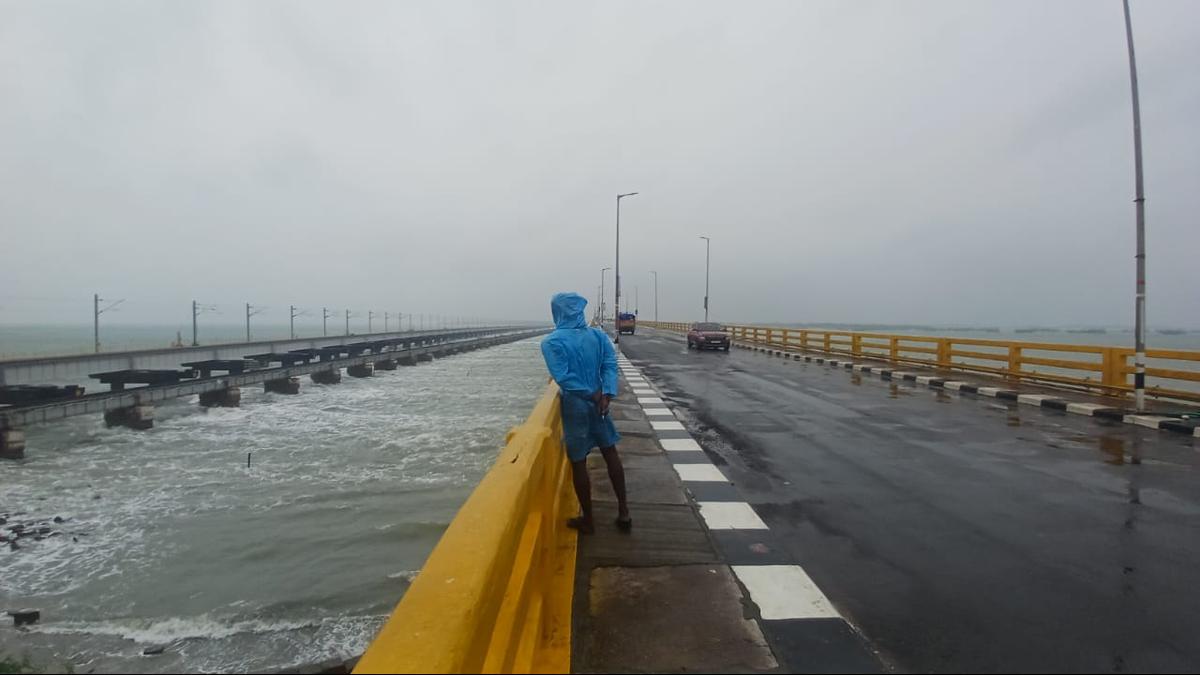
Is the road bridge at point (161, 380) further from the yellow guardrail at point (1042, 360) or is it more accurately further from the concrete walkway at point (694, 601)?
the yellow guardrail at point (1042, 360)

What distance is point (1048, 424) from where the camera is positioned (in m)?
9.63

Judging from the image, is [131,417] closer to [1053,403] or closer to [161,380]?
[161,380]

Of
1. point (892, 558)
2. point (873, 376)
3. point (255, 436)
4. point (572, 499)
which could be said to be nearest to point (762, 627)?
point (892, 558)

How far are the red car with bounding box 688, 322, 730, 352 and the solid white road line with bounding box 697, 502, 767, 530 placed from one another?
28.3 metres

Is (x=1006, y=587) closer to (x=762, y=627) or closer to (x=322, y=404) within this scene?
(x=762, y=627)

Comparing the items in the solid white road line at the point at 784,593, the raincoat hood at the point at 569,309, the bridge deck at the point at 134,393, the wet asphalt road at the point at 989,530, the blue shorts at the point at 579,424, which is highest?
the raincoat hood at the point at 569,309

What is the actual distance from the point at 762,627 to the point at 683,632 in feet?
1.41

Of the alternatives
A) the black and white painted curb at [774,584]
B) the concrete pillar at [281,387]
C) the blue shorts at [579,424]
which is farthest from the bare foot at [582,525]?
the concrete pillar at [281,387]

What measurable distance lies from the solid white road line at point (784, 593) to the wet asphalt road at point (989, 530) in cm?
12

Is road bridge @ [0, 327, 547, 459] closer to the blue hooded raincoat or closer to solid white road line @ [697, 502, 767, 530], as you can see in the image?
the blue hooded raincoat

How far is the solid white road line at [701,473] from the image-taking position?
6208 millimetres

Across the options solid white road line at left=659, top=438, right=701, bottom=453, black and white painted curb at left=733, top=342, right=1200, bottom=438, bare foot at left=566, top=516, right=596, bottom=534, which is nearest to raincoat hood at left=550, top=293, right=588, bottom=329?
bare foot at left=566, top=516, right=596, bottom=534

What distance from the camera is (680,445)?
26.1ft

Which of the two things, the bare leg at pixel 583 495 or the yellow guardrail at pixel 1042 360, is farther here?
the yellow guardrail at pixel 1042 360
